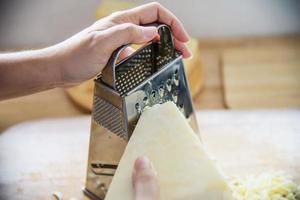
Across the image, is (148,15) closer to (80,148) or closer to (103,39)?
(103,39)

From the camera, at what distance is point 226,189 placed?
1.03 meters

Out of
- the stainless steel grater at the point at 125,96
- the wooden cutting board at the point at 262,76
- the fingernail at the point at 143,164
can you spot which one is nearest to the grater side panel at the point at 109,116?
the stainless steel grater at the point at 125,96

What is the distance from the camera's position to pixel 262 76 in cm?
163

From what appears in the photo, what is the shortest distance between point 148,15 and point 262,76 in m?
0.58

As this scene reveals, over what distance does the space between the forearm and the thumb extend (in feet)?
0.49

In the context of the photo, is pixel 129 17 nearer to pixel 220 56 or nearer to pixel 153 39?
pixel 153 39

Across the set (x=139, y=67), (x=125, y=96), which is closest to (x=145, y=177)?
(x=125, y=96)

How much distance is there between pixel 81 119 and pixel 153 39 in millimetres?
428

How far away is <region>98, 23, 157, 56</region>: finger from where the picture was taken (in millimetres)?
1087

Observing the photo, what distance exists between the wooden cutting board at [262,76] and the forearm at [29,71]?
0.60 m

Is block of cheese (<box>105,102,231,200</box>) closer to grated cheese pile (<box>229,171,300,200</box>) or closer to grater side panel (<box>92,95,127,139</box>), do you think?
grater side panel (<box>92,95,127,139</box>)

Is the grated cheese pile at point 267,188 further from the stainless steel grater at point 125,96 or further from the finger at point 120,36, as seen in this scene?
the finger at point 120,36

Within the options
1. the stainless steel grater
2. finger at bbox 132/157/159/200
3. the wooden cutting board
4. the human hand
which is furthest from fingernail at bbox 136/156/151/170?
the wooden cutting board

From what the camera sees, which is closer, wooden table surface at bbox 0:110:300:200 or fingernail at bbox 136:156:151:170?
fingernail at bbox 136:156:151:170
